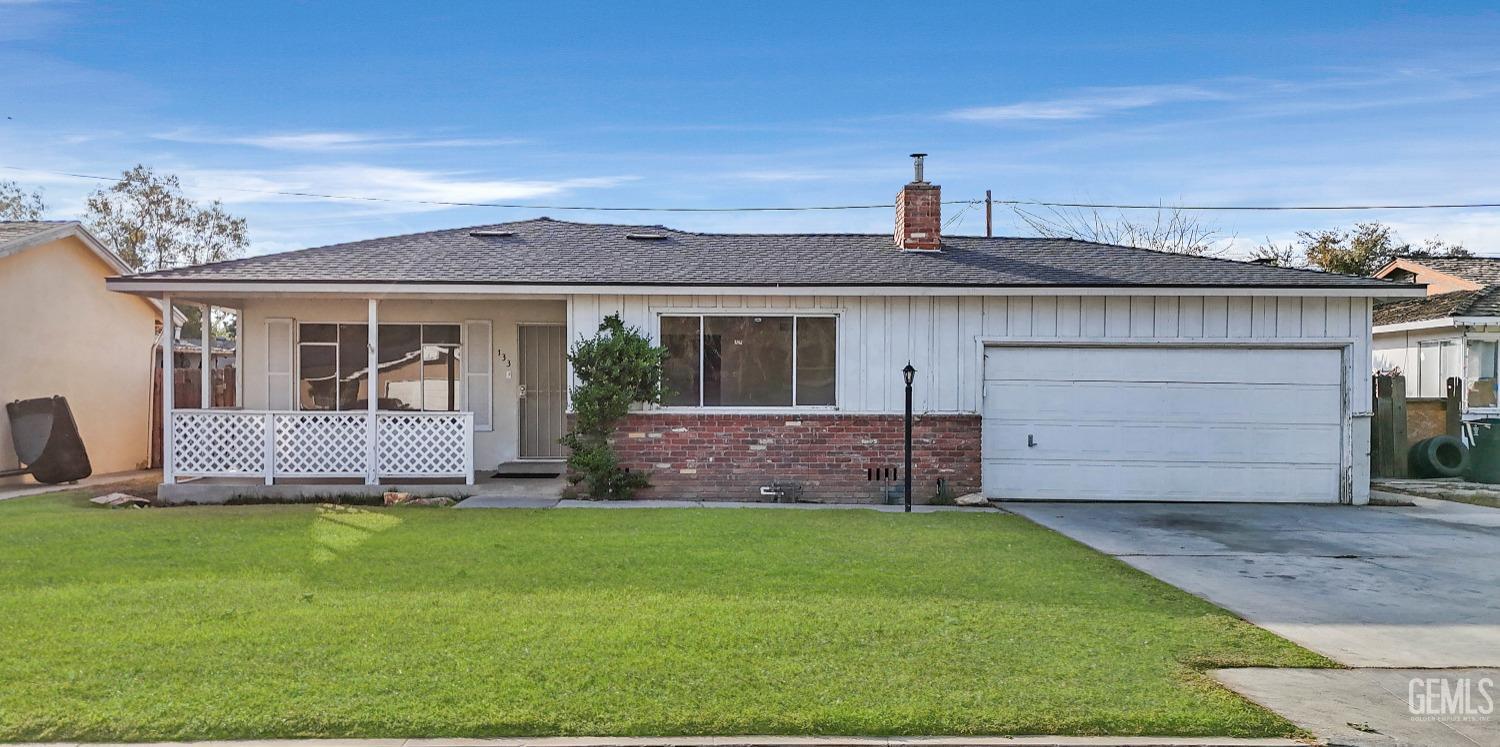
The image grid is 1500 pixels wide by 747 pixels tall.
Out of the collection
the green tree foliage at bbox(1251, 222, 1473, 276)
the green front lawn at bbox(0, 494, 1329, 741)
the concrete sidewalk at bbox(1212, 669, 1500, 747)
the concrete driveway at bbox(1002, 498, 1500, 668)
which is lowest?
the concrete driveway at bbox(1002, 498, 1500, 668)

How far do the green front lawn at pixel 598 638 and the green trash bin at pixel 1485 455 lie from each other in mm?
11770

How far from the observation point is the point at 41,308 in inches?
616

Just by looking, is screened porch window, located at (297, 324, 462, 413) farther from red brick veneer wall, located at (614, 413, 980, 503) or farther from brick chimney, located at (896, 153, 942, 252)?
brick chimney, located at (896, 153, 942, 252)

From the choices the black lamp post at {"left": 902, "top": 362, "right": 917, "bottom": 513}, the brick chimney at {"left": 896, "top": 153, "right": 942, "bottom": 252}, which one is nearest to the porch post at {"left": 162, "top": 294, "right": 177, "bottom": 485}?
the black lamp post at {"left": 902, "top": 362, "right": 917, "bottom": 513}

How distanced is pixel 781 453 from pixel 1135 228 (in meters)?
29.2

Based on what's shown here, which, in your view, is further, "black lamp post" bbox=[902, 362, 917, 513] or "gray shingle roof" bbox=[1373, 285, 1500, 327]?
"gray shingle roof" bbox=[1373, 285, 1500, 327]

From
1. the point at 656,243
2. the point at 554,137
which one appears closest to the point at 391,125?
the point at 554,137

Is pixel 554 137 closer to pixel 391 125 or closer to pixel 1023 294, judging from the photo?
pixel 391 125

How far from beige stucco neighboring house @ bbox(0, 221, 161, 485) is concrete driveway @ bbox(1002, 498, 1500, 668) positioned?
15.3 m

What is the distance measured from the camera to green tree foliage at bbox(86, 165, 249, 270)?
35.5m

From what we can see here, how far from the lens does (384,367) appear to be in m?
14.7

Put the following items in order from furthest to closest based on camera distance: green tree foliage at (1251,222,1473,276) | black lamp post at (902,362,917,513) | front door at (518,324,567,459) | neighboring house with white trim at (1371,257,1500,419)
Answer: green tree foliage at (1251,222,1473,276), neighboring house with white trim at (1371,257,1500,419), front door at (518,324,567,459), black lamp post at (902,362,917,513)

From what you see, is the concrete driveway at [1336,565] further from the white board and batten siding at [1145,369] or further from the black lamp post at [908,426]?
the black lamp post at [908,426]

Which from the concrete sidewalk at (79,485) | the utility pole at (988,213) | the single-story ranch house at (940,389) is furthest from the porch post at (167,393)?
the utility pole at (988,213)
